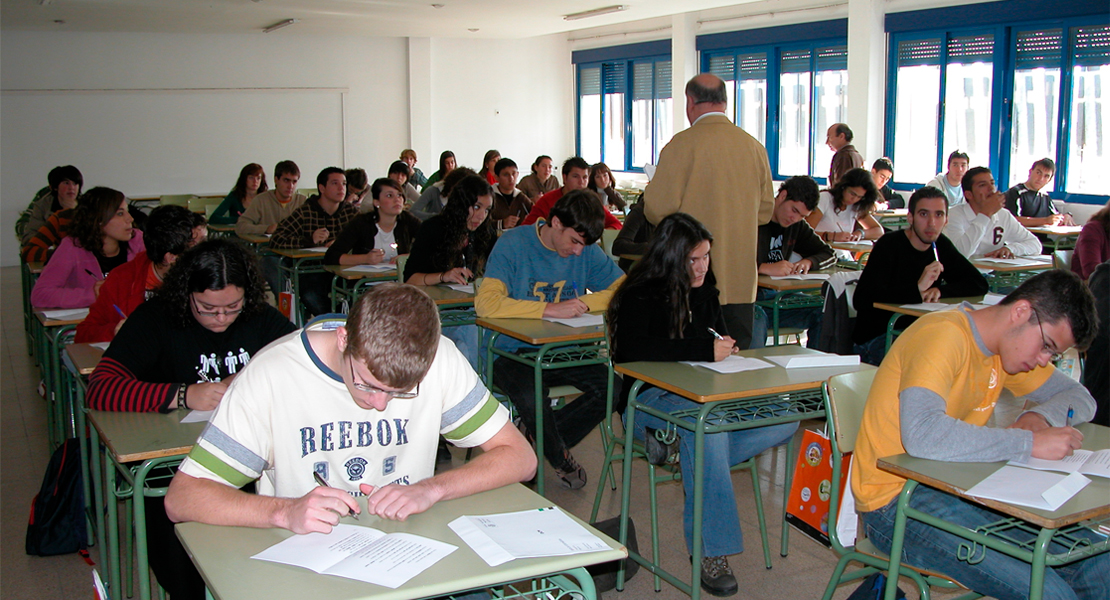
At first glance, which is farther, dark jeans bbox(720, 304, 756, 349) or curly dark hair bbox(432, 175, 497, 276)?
curly dark hair bbox(432, 175, 497, 276)

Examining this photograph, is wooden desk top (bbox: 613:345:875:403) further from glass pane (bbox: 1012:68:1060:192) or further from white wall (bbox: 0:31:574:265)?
white wall (bbox: 0:31:574:265)

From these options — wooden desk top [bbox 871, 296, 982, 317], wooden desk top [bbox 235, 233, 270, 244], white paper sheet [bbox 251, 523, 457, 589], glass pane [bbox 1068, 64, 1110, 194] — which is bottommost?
white paper sheet [bbox 251, 523, 457, 589]

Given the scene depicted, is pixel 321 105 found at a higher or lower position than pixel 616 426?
higher

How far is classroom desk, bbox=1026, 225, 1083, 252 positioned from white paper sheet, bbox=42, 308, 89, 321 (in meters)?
6.60

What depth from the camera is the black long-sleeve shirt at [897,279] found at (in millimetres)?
4145

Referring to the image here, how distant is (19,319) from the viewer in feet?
25.0

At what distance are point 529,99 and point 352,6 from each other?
17.2 ft

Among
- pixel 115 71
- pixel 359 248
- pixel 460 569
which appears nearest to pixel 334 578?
pixel 460 569

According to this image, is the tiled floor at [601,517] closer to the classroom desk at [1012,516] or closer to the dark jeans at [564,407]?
the dark jeans at [564,407]

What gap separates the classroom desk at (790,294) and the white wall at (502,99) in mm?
9538

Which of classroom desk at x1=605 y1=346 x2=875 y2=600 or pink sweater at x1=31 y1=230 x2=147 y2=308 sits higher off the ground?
pink sweater at x1=31 y1=230 x2=147 y2=308

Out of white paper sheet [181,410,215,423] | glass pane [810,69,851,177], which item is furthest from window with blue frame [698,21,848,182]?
white paper sheet [181,410,215,423]

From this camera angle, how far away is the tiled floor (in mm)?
2844

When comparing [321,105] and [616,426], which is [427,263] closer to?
[616,426]
